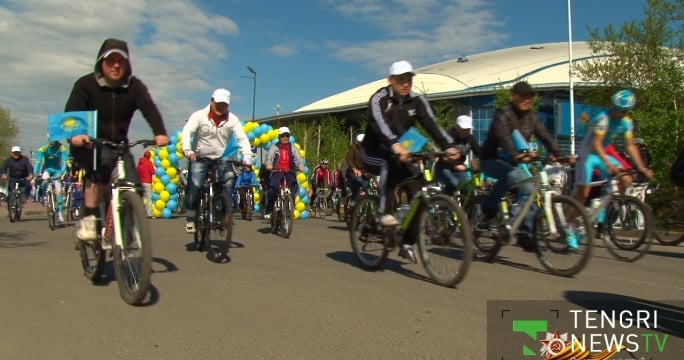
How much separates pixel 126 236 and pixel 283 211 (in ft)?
18.7

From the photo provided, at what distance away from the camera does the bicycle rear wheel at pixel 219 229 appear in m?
6.73

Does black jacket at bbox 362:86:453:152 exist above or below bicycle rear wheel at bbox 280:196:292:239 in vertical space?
above

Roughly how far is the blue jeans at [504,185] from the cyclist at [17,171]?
1264 centimetres

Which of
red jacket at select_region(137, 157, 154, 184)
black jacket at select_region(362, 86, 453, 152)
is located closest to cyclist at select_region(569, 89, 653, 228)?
black jacket at select_region(362, 86, 453, 152)

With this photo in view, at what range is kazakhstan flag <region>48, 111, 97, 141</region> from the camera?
15.4ft

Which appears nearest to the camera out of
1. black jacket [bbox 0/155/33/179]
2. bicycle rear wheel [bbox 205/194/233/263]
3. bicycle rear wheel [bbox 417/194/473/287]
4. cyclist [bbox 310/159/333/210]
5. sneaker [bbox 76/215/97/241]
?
bicycle rear wheel [bbox 417/194/473/287]

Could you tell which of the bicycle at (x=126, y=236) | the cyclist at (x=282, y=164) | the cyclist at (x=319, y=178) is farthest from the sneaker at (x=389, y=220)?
the cyclist at (x=319, y=178)

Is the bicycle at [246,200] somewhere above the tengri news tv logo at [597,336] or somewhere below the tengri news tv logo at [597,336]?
above

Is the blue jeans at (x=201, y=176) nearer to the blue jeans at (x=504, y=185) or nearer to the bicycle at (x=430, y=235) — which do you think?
the bicycle at (x=430, y=235)

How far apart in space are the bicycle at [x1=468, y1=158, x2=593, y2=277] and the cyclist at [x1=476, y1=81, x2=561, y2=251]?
8cm

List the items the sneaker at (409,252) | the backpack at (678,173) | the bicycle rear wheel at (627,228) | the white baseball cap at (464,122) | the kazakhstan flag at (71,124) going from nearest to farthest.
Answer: the backpack at (678,173) < the kazakhstan flag at (71,124) < the sneaker at (409,252) < the bicycle rear wheel at (627,228) < the white baseball cap at (464,122)

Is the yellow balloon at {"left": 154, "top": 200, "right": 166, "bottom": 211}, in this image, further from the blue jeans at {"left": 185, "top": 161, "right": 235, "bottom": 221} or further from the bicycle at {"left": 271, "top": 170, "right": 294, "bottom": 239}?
the blue jeans at {"left": 185, "top": 161, "right": 235, "bottom": 221}

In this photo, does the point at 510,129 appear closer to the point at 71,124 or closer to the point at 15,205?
the point at 71,124

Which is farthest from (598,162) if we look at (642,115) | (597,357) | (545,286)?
(642,115)
